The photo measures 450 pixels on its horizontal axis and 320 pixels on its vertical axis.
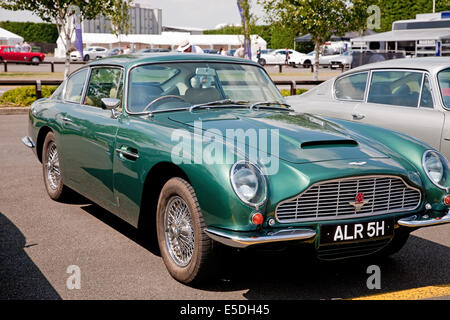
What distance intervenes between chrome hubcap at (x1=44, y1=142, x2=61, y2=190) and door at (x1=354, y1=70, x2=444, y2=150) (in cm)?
354

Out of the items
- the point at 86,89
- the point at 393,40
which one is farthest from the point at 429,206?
the point at 393,40

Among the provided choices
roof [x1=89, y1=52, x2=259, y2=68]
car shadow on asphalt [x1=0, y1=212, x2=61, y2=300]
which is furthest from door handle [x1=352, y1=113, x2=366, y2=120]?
car shadow on asphalt [x1=0, y1=212, x2=61, y2=300]

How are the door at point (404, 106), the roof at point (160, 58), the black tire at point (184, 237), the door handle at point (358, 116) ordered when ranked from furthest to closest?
the door handle at point (358, 116)
the door at point (404, 106)
the roof at point (160, 58)
the black tire at point (184, 237)

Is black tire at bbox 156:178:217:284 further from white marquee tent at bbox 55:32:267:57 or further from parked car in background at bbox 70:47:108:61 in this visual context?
white marquee tent at bbox 55:32:267:57

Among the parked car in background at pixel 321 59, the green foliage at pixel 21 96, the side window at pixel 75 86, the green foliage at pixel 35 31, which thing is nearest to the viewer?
the side window at pixel 75 86

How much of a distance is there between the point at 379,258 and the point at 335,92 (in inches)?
141

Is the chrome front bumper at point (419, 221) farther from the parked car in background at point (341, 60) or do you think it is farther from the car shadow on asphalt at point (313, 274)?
the parked car in background at point (341, 60)

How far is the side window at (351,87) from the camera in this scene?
7.41 meters

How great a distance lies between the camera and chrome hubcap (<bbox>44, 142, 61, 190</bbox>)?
6.23m

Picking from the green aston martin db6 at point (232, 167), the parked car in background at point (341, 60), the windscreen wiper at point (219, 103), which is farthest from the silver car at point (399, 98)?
the parked car in background at point (341, 60)

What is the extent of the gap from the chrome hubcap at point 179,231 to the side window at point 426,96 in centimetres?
370

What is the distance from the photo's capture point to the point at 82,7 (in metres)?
23.7

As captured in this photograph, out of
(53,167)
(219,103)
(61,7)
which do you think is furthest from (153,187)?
(61,7)

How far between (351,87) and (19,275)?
494cm
